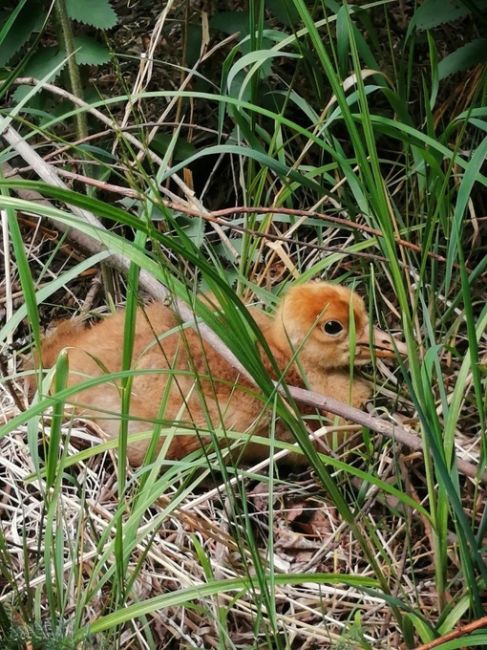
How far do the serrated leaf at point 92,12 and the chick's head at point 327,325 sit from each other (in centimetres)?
100

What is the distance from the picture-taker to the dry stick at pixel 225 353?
2.29 metres

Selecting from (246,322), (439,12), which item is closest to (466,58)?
(439,12)

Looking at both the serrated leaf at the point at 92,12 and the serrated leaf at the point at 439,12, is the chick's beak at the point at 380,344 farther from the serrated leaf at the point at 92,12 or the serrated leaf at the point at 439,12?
the serrated leaf at the point at 92,12

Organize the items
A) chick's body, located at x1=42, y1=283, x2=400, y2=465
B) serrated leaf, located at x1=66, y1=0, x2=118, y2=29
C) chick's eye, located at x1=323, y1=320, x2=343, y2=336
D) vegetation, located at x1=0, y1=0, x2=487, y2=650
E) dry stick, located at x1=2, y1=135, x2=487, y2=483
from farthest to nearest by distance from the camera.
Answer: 1. serrated leaf, located at x1=66, y1=0, x2=118, y2=29
2. chick's eye, located at x1=323, y1=320, x2=343, y2=336
3. chick's body, located at x1=42, y1=283, x2=400, y2=465
4. dry stick, located at x1=2, y1=135, x2=487, y2=483
5. vegetation, located at x1=0, y1=0, x2=487, y2=650

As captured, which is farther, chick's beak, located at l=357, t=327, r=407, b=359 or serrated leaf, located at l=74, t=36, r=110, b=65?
serrated leaf, located at l=74, t=36, r=110, b=65

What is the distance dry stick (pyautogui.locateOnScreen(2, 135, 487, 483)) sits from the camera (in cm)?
229

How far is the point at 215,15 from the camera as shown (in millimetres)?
3438

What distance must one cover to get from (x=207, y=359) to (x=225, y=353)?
0.39 m

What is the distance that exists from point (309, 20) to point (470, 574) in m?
1.18

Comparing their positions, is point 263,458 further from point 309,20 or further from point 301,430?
point 309,20

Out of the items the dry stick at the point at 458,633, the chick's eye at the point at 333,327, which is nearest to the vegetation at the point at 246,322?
the dry stick at the point at 458,633

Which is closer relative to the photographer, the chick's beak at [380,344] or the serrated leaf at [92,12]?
the chick's beak at [380,344]

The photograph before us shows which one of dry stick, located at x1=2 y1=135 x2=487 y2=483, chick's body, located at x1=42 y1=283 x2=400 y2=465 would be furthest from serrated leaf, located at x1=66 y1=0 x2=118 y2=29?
chick's body, located at x1=42 y1=283 x2=400 y2=465

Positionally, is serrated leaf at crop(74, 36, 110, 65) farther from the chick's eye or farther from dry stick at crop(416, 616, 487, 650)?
dry stick at crop(416, 616, 487, 650)
